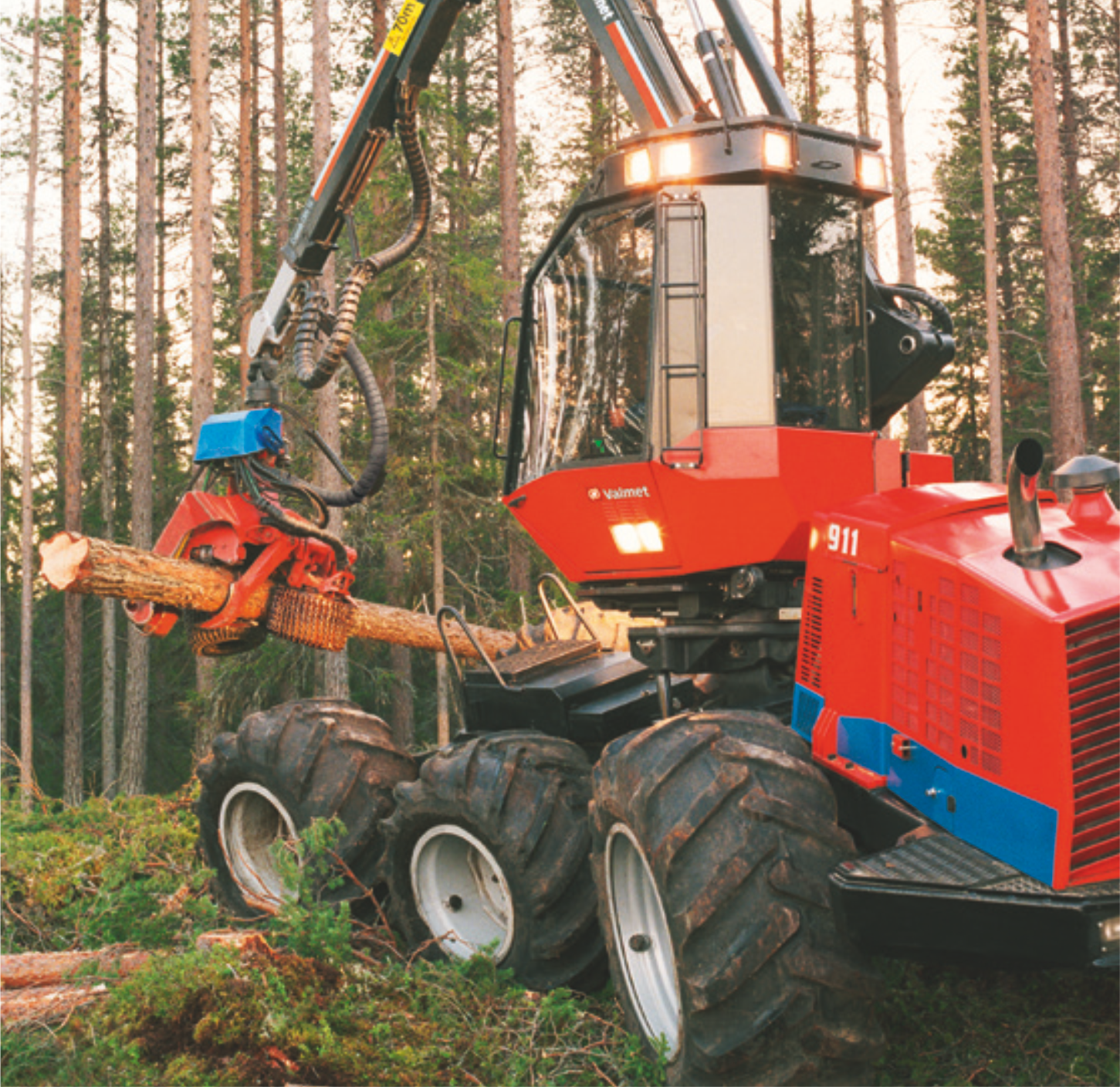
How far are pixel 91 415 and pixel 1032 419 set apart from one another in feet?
75.0

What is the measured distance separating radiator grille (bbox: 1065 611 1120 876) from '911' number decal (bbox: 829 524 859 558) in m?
1.00

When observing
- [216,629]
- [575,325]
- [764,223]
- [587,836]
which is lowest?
[587,836]

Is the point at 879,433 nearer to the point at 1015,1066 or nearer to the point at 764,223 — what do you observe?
the point at 764,223

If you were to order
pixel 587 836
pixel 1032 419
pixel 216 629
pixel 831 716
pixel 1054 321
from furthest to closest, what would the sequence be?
pixel 1032 419, pixel 1054 321, pixel 216 629, pixel 587 836, pixel 831 716

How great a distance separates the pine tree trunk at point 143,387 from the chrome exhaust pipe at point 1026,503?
17.4 metres

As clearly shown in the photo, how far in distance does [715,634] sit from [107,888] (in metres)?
3.88

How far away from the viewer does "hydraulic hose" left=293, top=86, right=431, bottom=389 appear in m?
6.52

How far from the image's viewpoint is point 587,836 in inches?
198

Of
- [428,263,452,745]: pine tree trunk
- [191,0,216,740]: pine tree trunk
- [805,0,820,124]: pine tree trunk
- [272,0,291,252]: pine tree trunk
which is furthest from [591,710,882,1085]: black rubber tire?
[272,0,291,252]: pine tree trunk

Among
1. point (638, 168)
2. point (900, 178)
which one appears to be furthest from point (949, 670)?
point (900, 178)

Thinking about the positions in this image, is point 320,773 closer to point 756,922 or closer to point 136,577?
point 136,577

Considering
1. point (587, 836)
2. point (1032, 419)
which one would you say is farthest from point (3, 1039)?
point (1032, 419)

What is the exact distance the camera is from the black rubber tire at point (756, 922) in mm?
3436

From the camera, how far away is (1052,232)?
1638 centimetres
